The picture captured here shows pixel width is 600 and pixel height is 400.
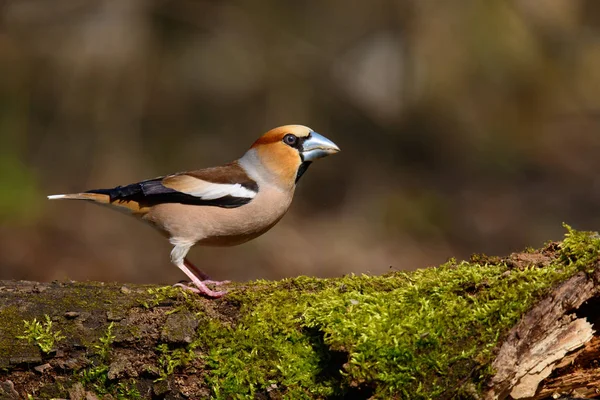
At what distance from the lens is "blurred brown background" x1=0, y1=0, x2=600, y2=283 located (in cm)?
1044

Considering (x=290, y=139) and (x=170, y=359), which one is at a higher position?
(x=290, y=139)

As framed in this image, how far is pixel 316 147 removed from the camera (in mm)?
5582

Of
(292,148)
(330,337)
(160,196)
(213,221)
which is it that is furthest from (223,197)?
(330,337)

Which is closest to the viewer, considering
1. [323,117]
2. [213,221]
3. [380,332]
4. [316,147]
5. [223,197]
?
[380,332]

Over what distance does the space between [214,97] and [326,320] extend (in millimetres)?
8579

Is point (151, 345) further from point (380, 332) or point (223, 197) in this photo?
point (223, 197)

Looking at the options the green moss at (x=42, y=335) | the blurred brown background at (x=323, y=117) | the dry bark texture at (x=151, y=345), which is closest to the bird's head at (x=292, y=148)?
the dry bark texture at (x=151, y=345)

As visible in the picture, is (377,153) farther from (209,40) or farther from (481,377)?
(481,377)

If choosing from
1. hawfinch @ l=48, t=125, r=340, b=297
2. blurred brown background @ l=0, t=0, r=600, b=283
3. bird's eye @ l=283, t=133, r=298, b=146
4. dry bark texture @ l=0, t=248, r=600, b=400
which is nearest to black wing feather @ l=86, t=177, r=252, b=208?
hawfinch @ l=48, t=125, r=340, b=297

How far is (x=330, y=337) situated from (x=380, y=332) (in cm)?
25

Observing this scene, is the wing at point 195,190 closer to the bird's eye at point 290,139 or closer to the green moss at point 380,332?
the bird's eye at point 290,139

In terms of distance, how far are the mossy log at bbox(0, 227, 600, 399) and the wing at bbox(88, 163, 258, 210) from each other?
3.95ft

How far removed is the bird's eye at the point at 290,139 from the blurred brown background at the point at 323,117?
4.60m

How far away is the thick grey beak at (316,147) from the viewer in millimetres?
5570
